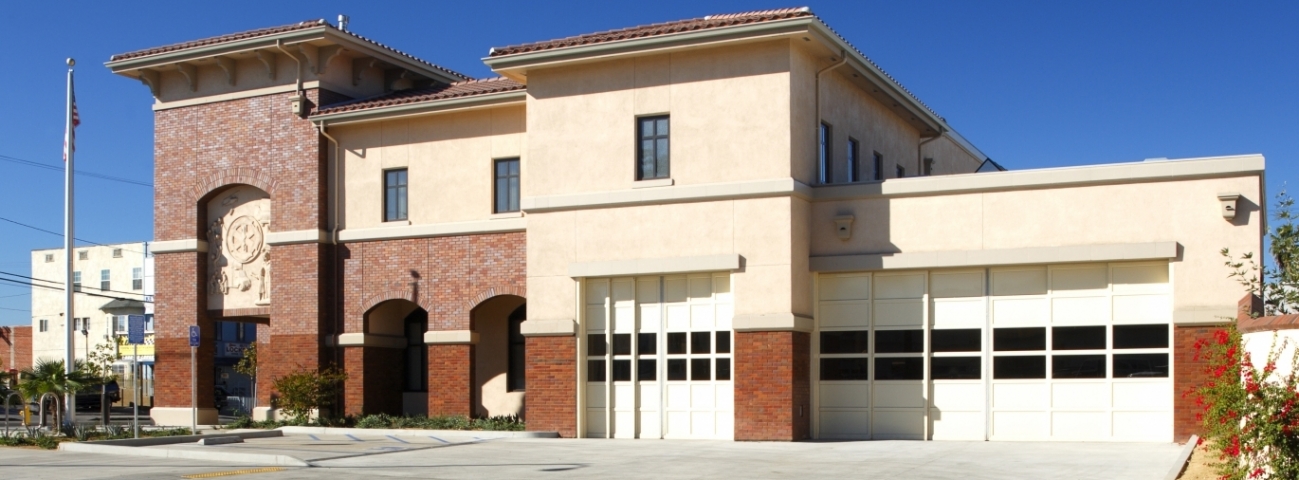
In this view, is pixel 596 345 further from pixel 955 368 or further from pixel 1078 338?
pixel 1078 338

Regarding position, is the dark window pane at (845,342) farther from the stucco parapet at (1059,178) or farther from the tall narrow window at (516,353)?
the tall narrow window at (516,353)

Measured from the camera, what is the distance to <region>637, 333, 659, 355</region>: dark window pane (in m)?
24.2

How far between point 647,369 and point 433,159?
7321mm

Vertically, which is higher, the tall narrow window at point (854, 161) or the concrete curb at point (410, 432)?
the tall narrow window at point (854, 161)

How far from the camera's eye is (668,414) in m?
24.0

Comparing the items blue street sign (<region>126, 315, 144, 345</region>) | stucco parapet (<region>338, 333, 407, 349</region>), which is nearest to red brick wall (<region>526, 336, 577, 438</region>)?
stucco parapet (<region>338, 333, 407, 349</region>)

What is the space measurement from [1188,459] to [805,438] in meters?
7.36

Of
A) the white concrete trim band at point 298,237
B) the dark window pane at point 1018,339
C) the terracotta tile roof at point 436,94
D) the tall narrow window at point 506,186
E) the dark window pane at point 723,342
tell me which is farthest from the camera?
the white concrete trim band at point 298,237

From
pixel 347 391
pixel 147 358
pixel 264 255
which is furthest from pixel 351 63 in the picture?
pixel 147 358

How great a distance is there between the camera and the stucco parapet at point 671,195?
2269 centimetres

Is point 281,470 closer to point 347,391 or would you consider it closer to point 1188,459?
point 347,391

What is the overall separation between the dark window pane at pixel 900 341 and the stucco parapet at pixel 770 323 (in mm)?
1377

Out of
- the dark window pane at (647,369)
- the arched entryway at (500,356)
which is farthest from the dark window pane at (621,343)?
the arched entryway at (500,356)

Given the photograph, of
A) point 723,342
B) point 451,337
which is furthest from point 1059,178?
point 451,337
